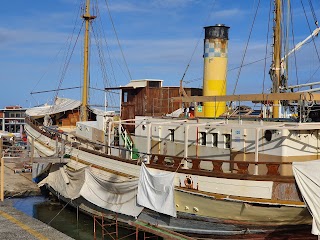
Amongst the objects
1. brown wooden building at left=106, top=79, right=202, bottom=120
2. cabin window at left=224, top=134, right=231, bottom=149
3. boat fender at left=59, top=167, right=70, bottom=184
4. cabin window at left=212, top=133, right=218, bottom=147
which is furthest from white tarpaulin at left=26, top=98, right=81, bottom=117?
cabin window at left=224, top=134, right=231, bottom=149

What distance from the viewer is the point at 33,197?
→ 83.2ft

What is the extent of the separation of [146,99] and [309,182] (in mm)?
11785

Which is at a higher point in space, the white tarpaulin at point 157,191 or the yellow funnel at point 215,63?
the yellow funnel at point 215,63

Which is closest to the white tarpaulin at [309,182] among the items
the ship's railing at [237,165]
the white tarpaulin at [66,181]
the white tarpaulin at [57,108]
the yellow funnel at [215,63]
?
the ship's railing at [237,165]

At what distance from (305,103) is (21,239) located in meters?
9.84

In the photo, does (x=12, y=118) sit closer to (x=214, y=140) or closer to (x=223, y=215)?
(x=214, y=140)

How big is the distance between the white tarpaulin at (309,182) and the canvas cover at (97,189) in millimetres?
6145

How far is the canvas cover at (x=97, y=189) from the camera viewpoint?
16.3m

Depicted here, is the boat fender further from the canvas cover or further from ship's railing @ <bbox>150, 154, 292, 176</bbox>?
ship's railing @ <bbox>150, 154, 292, 176</bbox>

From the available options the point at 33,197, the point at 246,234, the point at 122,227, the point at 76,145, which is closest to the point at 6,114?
the point at 33,197

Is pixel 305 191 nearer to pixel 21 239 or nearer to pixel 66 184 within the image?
pixel 21 239

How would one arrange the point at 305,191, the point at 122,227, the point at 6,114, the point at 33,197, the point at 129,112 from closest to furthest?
the point at 305,191 → the point at 122,227 → the point at 129,112 → the point at 33,197 → the point at 6,114

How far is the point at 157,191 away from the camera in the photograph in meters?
15.0

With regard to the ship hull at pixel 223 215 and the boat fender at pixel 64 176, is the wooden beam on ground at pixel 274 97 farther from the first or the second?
the boat fender at pixel 64 176
